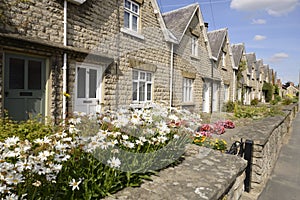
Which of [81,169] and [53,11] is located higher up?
[53,11]

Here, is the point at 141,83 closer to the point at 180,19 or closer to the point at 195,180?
the point at 180,19

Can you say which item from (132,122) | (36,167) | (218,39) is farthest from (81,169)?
(218,39)

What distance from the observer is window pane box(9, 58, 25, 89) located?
5.68 metres

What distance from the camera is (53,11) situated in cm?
618

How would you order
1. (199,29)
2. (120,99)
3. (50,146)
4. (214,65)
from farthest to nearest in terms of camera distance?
(214,65) → (199,29) → (120,99) → (50,146)

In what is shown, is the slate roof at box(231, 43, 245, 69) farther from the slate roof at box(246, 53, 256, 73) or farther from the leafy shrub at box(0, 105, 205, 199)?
the leafy shrub at box(0, 105, 205, 199)

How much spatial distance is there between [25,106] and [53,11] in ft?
9.39

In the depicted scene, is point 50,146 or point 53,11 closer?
point 50,146

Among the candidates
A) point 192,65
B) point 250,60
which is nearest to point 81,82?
point 192,65

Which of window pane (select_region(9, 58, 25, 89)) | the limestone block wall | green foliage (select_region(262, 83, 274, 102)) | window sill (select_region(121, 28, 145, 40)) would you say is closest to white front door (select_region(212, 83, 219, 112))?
the limestone block wall

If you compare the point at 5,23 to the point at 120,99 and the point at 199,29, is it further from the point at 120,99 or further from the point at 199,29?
the point at 199,29

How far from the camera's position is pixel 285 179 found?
16.5 feet

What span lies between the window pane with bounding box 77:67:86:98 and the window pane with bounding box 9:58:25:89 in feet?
5.66

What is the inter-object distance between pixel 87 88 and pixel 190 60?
774 centimetres
